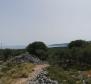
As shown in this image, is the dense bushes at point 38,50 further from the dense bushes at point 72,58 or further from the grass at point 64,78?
the grass at point 64,78

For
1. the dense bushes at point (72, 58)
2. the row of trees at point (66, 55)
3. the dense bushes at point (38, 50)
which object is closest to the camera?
the dense bushes at point (72, 58)

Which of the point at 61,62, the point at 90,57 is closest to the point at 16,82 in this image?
the point at 90,57

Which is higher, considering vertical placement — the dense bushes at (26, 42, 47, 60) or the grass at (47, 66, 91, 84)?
the dense bushes at (26, 42, 47, 60)

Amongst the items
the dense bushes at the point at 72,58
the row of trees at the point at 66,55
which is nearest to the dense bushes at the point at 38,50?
the row of trees at the point at 66,55

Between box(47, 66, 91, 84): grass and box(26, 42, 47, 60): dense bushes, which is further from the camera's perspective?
box(26, 42, 47, 60): dense bushes

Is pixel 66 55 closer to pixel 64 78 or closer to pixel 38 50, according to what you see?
pixel 38 50

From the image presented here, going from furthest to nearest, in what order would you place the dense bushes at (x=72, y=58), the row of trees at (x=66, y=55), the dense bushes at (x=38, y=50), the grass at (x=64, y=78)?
the dense bushes at (x=38, y=50) → the row of trees at (x=66, y=55) → the dense bushes at (x=72, y=58) → the grass at (x=64, y=78)

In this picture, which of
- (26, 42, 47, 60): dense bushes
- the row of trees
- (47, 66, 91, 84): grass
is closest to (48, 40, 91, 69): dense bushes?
the row of trees

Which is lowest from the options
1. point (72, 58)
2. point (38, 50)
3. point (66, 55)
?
point (72, 58)

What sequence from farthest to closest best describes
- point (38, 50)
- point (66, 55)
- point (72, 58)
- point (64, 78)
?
point (38, 50) → point (66, 55) → point (72, 58) → point (64, 78)

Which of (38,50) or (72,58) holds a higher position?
(38,50)

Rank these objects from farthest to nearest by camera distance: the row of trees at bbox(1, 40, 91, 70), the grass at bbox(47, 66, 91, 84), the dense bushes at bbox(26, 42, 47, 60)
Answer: the dense bushes at bbox(26, 42, 47, 60), the row of trees at bbox(1, 40, 91, 70), the grass at bbox(47, 66, 91, 84)

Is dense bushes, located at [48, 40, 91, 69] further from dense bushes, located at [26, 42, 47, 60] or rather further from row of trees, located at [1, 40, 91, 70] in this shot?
dense bushes, located at [26, 42, 47, 60]

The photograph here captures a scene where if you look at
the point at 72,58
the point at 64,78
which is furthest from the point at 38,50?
the point at 64,78
